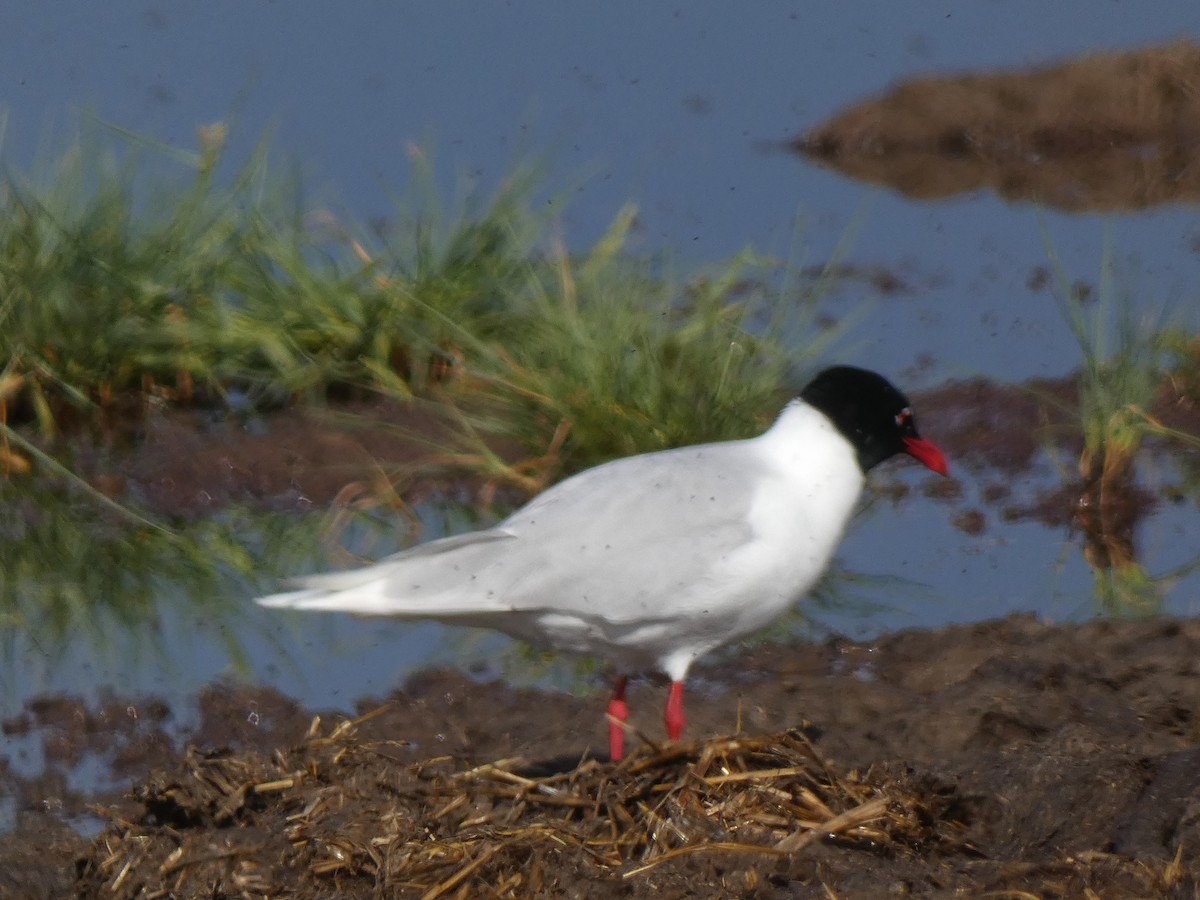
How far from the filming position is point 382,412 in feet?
32.9

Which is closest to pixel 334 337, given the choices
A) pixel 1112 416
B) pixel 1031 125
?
pixel 1112 416

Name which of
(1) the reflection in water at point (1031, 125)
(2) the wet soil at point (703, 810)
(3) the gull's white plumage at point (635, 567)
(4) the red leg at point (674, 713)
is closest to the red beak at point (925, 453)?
(3) the gull's white plumage at point (635, 567)

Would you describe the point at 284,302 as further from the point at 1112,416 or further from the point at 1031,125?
the point at 1031,125

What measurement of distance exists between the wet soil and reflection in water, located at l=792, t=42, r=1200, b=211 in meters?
11.6

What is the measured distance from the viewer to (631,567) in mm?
5992

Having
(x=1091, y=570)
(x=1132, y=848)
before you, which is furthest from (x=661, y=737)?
(x=1091, y=570)

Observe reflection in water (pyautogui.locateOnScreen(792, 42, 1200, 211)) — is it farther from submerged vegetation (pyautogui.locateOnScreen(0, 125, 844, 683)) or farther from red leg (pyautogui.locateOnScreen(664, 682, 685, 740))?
red leg (pyautogui.locateOnScreen(664, 682, 685, 740))

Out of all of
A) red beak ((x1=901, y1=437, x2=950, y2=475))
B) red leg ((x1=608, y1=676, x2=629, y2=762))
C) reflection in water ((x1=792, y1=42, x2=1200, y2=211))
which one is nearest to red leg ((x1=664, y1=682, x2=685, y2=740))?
red leg ((x1=608, y1=676, x2=629, y2=762))

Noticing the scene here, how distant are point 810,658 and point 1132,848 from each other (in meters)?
2.53

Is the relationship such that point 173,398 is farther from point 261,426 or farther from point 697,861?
point 697,861

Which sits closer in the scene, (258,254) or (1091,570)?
(1091,570)

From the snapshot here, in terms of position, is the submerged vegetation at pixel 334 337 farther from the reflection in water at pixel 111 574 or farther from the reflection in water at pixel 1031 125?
the reflection in water at pixel 1031 125

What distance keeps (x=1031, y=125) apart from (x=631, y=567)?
13.7 meters

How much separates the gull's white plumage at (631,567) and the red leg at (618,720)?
82 mm
